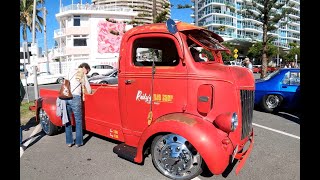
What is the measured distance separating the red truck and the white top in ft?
2.19

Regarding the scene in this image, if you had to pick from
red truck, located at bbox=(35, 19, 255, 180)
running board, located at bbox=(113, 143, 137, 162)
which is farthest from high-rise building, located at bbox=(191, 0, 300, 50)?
running board, located at bbox=(113, 143, 137, 162)

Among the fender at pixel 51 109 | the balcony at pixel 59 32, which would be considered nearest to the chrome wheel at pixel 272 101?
the fender at pixel 51 109

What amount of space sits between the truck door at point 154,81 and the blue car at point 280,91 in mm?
5510

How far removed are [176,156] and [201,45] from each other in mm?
1709

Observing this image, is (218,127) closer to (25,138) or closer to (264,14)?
(25,138)

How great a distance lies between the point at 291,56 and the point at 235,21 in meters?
17.4

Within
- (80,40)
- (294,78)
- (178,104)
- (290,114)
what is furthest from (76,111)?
(80,40)

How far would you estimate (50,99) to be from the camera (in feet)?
20.2

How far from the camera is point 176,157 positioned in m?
3.82

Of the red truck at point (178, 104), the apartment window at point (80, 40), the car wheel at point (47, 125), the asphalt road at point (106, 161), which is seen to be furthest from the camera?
the apartment window at point (80, 40)

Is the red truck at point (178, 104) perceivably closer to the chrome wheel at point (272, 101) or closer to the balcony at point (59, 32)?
the chrome wheel at point (272, 101)

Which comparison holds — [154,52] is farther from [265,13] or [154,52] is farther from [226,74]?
[265,13]

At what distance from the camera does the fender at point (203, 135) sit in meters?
3.48

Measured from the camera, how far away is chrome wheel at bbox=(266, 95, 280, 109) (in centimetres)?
886
